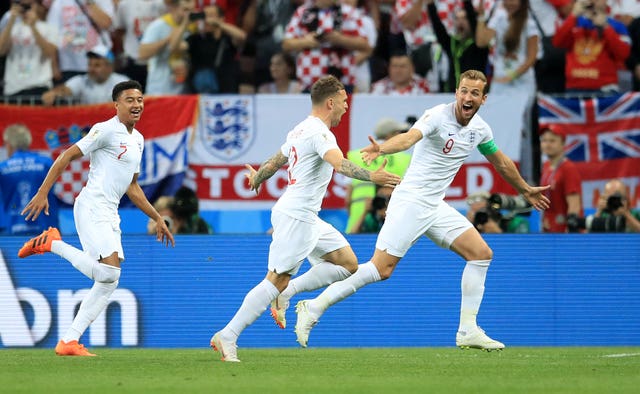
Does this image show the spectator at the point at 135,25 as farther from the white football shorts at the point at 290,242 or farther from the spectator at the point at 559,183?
the white football shorts at the point at 290,242

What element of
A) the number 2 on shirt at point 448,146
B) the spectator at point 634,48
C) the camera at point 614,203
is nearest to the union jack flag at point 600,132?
the spectator at point 634,48

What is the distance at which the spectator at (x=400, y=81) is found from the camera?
56.3ft

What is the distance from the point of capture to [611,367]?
1073 cm

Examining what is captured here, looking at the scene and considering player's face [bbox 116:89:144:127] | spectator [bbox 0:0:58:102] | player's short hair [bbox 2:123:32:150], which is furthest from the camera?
spectator [bbox 0:0:58:102]

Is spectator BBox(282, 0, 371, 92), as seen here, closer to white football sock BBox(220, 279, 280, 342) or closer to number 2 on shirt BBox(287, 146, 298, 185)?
number 2 on shirt BBox(287, 146, 298, 185)

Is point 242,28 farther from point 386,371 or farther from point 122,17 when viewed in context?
point 386,371

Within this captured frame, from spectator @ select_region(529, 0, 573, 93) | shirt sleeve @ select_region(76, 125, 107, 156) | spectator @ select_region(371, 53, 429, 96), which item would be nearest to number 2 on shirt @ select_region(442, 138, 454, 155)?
shirt sleeve @ select_region(76, 125, 107, 156)

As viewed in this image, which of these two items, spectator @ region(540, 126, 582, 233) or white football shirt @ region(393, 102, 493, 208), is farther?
spectator @ region(540, 126, 582, 233)

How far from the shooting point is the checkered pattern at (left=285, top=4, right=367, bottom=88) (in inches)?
687

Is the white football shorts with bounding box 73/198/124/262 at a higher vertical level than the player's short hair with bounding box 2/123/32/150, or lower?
lower

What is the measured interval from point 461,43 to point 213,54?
334 centimetres

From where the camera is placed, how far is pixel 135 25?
18.5 metres

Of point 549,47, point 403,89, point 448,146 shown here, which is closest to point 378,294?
point 448,146

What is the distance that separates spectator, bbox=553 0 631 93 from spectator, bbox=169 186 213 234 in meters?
5.34
